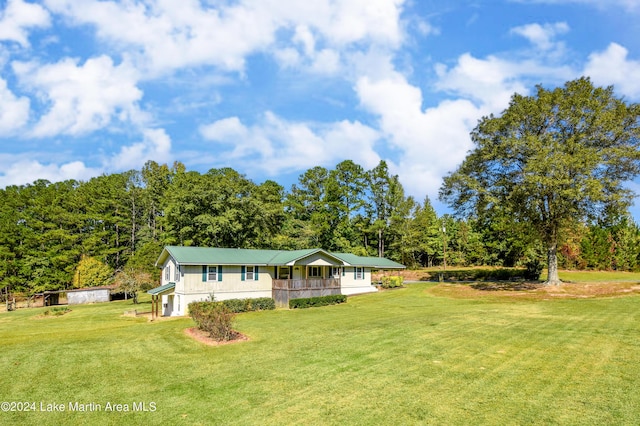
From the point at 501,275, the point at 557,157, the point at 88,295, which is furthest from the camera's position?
the point at 88,295

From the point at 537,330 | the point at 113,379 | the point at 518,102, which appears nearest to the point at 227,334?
the point at 113,379

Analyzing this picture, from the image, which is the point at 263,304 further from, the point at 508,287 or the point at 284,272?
the point at 508,287

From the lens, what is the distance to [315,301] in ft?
98.0

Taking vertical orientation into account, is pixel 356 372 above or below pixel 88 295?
above

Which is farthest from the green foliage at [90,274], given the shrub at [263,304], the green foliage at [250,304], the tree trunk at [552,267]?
the tree trunk at [552,267]

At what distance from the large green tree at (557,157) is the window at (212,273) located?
22.9 m

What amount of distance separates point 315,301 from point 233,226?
60.8 ft

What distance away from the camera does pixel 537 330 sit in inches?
620

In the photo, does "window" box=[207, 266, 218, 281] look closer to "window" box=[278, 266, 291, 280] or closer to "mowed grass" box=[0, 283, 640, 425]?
"window" box=[278, 266, 291, 280]

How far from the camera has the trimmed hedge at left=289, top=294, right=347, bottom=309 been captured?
29.0 meters

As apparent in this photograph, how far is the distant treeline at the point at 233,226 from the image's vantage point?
47000 millimetres

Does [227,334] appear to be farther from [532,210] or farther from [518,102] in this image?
[518,102]

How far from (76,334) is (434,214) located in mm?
61053

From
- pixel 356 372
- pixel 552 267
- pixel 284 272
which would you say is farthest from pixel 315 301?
pixel 552 267
